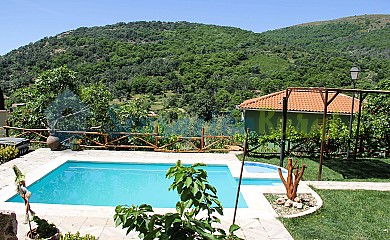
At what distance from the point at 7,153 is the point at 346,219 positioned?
10.2 m

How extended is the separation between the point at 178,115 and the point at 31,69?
1496cm

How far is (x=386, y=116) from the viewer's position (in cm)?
1148

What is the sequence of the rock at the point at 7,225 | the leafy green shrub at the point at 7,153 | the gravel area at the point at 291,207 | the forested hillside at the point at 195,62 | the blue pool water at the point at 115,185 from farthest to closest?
the forested hillside at the point at 195,62
the leafy green shrub at the point at 7,153
the blue pool water at the point at 115,185
the gravel area at the point at 291,207
the rock at the point at 7,225

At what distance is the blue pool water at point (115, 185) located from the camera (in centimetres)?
885

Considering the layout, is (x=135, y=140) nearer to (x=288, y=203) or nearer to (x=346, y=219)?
(x=288, y=203)

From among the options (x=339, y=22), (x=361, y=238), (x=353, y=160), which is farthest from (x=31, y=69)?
(x=339, y=22)

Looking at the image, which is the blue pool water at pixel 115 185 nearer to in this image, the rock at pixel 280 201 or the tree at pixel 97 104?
the rock at pixel 280 201

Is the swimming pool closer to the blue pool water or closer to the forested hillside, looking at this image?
the blue pool water

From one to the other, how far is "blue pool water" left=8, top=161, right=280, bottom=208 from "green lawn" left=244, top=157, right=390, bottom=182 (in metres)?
1.56

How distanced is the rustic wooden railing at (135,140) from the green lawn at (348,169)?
75.4 inches

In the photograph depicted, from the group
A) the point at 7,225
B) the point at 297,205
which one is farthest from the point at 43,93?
the point at 297,205

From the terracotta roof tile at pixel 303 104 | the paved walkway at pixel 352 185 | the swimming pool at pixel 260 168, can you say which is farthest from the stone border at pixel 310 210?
the terracotta roof tile at pixel 303 104

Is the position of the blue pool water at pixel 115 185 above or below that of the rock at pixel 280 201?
below

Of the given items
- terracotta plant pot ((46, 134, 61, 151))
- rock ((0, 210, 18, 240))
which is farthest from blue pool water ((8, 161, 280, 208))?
rock ((0, 210, 18, 240))
